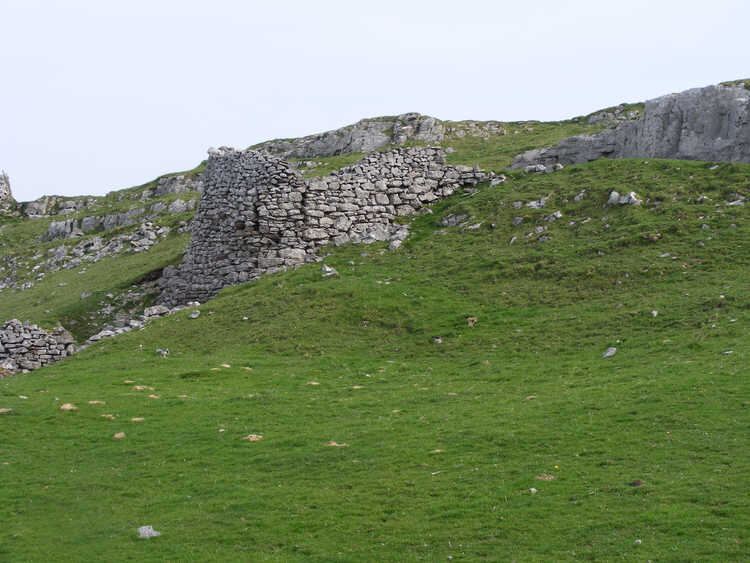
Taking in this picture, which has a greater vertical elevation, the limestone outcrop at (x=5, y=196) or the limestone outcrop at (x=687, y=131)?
the limestone outcrop at (x=5, y=196)

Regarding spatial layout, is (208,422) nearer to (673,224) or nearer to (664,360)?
(664,360)

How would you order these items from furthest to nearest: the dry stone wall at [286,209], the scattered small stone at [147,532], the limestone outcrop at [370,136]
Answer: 1. the limestone outcrop at [370,136]
2. the dry stone wall at [286,209]
3. the scattered small stone at [147,532]

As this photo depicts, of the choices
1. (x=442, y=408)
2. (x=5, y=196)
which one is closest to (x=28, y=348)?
(x=442, y=408)

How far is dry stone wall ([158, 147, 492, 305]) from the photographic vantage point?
119 feet

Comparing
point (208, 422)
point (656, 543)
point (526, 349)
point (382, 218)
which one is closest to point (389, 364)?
point (526, 349)

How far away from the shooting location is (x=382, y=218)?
37312mm

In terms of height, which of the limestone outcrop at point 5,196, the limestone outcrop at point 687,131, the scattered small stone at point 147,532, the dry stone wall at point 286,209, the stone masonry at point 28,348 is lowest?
the scattered small stone at point 147,532

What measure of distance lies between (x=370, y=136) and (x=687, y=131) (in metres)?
36.5

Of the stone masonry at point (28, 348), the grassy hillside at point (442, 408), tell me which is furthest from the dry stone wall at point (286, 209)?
the stone masonry at point (28, 348)

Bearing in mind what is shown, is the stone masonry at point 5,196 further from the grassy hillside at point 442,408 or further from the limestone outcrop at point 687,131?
the limestone outcrop at point 687,131

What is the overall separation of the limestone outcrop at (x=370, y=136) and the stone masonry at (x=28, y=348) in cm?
4134

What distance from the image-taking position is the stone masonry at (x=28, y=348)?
28.7 metres

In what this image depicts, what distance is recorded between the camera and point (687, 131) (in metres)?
36.9

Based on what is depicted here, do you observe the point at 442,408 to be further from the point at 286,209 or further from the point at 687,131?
the point at 687,131
